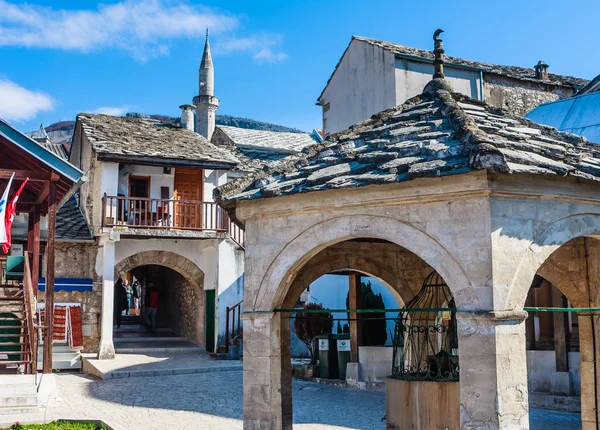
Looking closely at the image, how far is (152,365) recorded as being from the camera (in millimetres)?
17156

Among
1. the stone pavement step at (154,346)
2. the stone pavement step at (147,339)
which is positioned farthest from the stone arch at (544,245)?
the stone pavement step at (147,339)

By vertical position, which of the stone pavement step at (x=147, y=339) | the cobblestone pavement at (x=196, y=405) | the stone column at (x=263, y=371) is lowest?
the cobblestone pavement at (x=196, y=405)

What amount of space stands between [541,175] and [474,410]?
5.95 ft

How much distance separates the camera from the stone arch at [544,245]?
207 inches

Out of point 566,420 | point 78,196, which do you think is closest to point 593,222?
point 566,420

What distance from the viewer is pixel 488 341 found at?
5.12m

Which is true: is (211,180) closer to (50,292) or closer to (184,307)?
(184,307)

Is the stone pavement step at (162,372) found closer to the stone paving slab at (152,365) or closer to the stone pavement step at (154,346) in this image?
the stone paving slab at (152,365)

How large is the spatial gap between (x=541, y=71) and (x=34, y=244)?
47.7 ft

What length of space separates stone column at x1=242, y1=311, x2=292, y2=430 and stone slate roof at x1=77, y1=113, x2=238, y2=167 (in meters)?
13.9

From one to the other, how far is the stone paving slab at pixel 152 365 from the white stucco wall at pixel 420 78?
26.7 feet

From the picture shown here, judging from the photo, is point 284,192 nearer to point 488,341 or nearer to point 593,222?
point 488,341

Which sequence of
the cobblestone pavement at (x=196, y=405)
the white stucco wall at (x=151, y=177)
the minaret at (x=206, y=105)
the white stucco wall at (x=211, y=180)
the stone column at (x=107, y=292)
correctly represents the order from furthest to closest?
the minaret at (x=206, y=105) < the white stucco wall at (x=211, y=180) < the white stucco wall at (x=151, y=177) < the stone column at (x=107, y=292) < the cobblestone pavement at (x=196, y=405)

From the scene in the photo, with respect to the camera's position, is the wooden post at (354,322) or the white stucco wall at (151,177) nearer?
the wooden post at (354,322)
